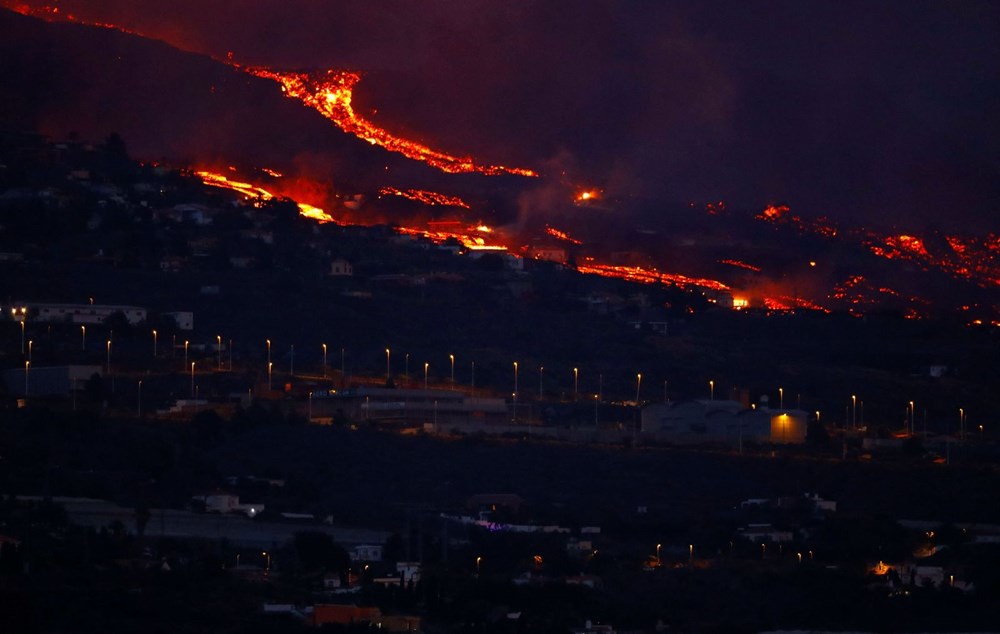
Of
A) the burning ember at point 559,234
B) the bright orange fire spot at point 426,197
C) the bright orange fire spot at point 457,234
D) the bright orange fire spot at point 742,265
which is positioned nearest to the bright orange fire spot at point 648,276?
the bright orange fire spot at point 742,265

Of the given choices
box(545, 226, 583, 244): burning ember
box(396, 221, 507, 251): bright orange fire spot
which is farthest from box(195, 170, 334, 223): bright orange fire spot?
box(545, 226, 583, 244): burning ember

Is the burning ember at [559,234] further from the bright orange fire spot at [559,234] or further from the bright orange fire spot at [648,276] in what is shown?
the bright orange fire spot at [648,276]

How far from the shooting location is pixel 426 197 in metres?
86.0

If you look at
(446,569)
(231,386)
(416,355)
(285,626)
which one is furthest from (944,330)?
(285,626)

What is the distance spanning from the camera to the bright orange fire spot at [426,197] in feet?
281

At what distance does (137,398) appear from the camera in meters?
56.8

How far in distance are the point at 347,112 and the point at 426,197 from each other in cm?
522

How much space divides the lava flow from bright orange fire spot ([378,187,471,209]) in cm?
95

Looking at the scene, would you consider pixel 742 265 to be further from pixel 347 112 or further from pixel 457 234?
pixel 347 112

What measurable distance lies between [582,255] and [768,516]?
3352 centimetres

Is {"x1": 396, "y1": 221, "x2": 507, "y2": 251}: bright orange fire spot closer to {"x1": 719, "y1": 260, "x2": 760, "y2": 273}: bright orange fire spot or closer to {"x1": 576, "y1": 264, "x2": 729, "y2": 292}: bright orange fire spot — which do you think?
{"x1": 576, "y1": 264, "x2": 729, "y2": 292}: bright orange fire spot

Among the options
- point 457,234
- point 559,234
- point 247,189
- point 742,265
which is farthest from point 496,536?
point 247,189

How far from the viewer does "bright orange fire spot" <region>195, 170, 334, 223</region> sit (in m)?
83.7

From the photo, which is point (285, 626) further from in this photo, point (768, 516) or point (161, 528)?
point (768, 516)
